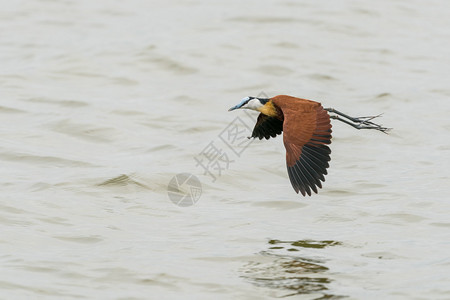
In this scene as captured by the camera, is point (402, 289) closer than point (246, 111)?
Yes

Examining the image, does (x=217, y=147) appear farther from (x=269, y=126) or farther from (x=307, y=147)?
(x=307, y=147)

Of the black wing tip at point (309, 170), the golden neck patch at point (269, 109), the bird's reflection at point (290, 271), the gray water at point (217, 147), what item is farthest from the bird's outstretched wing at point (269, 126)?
the bird's reflection at point (290, 271)

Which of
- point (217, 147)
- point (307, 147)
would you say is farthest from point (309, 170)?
point (217, 147)

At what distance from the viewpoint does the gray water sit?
7352mm

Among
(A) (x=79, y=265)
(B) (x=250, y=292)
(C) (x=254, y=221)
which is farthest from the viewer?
(C) (x=254, y=221)

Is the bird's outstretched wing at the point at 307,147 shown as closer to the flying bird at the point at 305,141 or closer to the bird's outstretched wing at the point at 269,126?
the flying bird at the point at 305,141

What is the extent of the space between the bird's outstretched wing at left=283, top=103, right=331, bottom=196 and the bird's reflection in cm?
55

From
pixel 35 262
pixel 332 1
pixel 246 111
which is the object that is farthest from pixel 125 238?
pixel 332 1

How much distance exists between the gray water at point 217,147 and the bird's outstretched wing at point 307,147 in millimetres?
631

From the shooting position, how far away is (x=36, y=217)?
871cm

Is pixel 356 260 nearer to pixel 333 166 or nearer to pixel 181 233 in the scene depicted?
pixel 181 233

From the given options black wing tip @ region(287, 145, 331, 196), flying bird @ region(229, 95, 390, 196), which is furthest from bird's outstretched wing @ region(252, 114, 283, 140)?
black wing tip @ region(287, 145, 331, 196)

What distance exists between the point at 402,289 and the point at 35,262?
3.16 metres

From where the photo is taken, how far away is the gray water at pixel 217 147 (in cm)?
735
